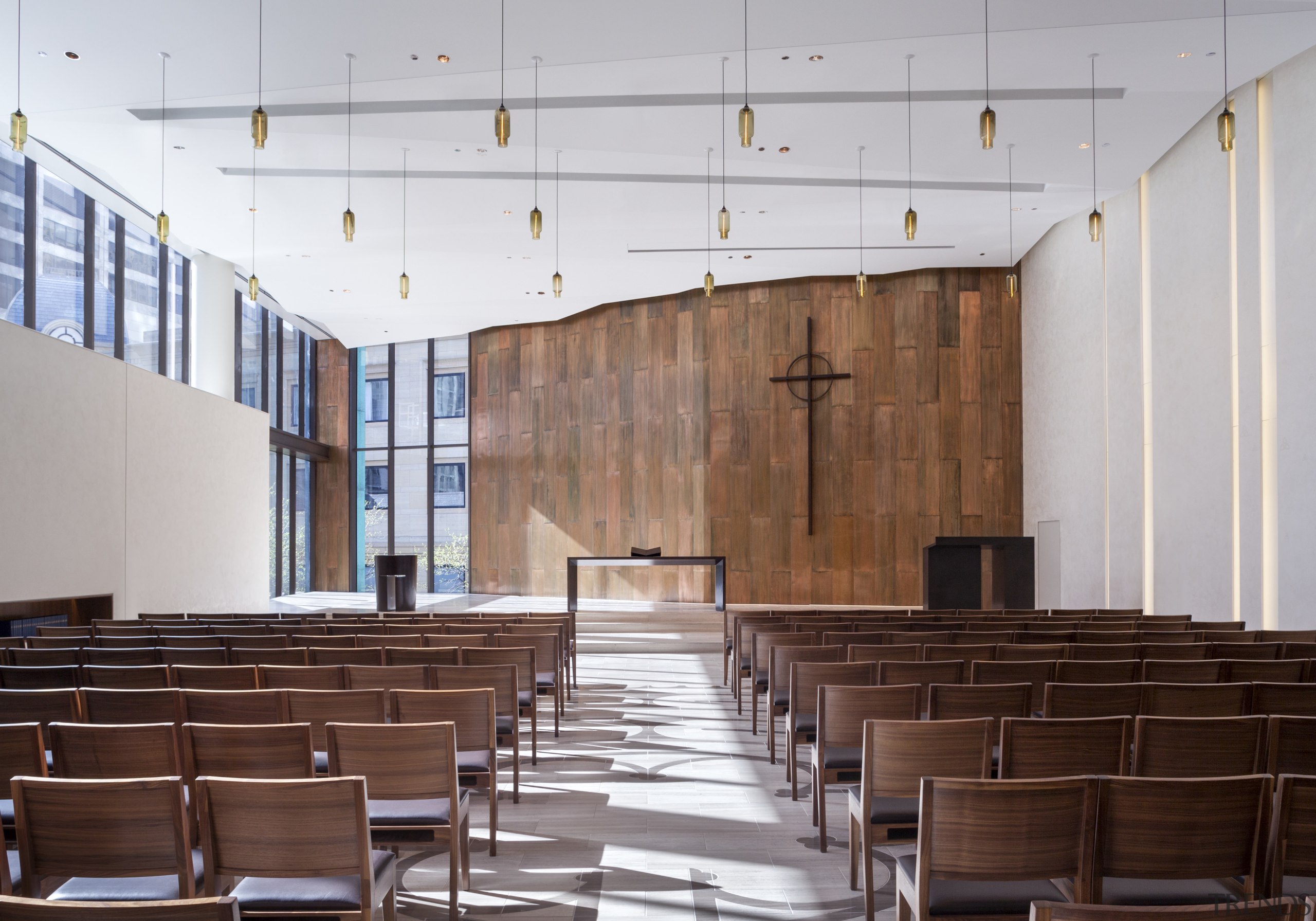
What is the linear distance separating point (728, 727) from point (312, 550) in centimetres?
1420

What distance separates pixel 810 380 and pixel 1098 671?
10.2m

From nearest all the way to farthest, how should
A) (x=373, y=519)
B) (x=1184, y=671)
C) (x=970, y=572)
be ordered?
(x=1184, y=671) < (x=970, y=572) < (x=373, y=519)

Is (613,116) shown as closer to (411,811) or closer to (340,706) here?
(340,706)

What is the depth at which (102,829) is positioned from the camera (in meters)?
2.09

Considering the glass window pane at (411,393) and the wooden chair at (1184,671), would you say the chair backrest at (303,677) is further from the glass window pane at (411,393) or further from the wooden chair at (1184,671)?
the glass window pane at (411,393)

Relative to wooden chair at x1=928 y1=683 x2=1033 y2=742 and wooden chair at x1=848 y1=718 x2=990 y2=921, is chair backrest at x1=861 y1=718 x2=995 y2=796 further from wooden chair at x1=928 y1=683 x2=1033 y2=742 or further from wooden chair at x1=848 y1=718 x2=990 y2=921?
wooden chair at x1=928 y1=683 x2=1033 y2=742

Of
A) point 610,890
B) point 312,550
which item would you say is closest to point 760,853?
point 610,890

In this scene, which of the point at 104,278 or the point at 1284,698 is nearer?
the point at 1284,698

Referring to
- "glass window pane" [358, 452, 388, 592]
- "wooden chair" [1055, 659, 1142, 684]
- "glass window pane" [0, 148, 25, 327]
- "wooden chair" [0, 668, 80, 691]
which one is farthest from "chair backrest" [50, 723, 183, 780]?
"glass window pane" [358, 452, 388, 592]

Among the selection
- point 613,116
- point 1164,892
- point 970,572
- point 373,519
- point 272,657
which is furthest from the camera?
point 373,519

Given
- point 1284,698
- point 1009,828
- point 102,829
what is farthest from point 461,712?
point 1284,698

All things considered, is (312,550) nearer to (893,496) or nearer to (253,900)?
(893,496)

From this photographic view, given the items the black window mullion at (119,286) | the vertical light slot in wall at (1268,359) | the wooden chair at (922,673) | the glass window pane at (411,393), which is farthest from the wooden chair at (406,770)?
the glass window pane at (411,393)

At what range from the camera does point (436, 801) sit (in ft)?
9.98
